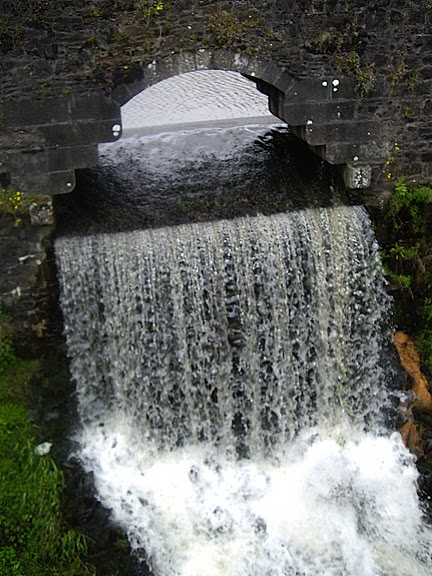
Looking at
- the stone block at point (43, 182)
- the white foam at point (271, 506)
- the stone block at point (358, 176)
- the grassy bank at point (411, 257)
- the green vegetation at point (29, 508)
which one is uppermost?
the stone block at point (43, 182)

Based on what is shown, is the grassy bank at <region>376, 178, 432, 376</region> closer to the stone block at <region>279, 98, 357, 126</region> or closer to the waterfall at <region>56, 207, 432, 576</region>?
the waterfall at <region>56, 207, 432, 576</region>

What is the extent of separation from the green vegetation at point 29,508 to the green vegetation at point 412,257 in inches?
185

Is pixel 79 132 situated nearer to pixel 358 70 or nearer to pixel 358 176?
pixel 358 70

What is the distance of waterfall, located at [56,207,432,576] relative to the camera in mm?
7625

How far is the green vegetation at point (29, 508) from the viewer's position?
6949mm

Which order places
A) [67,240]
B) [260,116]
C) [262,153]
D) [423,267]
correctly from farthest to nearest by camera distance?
1. [260,116]
2. [262,153]
3. [423,267]
4. [67,240]

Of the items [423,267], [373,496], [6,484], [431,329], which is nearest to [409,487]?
[373,496]

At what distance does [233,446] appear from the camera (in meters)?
8.34

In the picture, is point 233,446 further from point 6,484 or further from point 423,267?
point 423,267

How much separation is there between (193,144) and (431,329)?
14.8 feet

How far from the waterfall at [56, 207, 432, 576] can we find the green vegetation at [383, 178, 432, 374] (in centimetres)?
37

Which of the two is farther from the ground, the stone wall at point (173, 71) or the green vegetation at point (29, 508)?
the stone wall at point (173, 71)

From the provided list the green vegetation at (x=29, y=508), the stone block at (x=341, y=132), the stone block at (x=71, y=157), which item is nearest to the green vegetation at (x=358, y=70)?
the stone block at (x=341, y=132)

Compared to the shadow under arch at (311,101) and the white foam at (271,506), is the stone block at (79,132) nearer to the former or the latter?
the shadow under arch at (311,101)
